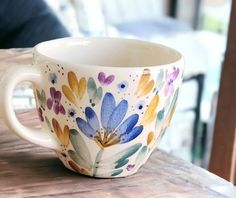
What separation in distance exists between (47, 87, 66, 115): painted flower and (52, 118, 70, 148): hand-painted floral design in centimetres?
1

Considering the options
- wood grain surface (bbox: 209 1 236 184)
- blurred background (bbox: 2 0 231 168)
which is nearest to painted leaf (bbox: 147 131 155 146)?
wood grain surface (bbox: 209 1 236 184)

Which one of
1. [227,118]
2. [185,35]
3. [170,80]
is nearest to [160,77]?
[170,80]

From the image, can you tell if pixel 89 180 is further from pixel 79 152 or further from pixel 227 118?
pixel 227 118

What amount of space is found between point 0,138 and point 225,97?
12.2 inches

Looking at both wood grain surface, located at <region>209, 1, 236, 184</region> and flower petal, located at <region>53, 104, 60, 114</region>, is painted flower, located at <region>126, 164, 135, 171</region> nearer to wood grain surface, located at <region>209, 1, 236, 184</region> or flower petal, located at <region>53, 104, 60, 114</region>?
flower petal, located at <region>53, 104, 60, 114</region>

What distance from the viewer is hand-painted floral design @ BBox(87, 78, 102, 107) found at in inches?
14.3

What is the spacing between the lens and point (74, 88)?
0.37 metres

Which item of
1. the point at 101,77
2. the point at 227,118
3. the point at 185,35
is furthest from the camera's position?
the point at 185,35

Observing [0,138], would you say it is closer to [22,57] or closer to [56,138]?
[56,138]

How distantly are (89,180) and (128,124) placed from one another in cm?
6

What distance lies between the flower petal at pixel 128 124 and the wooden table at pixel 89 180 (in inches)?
1.7

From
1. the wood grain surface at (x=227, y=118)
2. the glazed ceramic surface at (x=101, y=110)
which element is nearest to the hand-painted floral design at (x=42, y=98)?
the glazed ceramic surface at (x=101, y=110)

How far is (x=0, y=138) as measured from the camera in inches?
18.1

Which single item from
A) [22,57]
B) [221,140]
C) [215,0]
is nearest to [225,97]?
[221,140]
